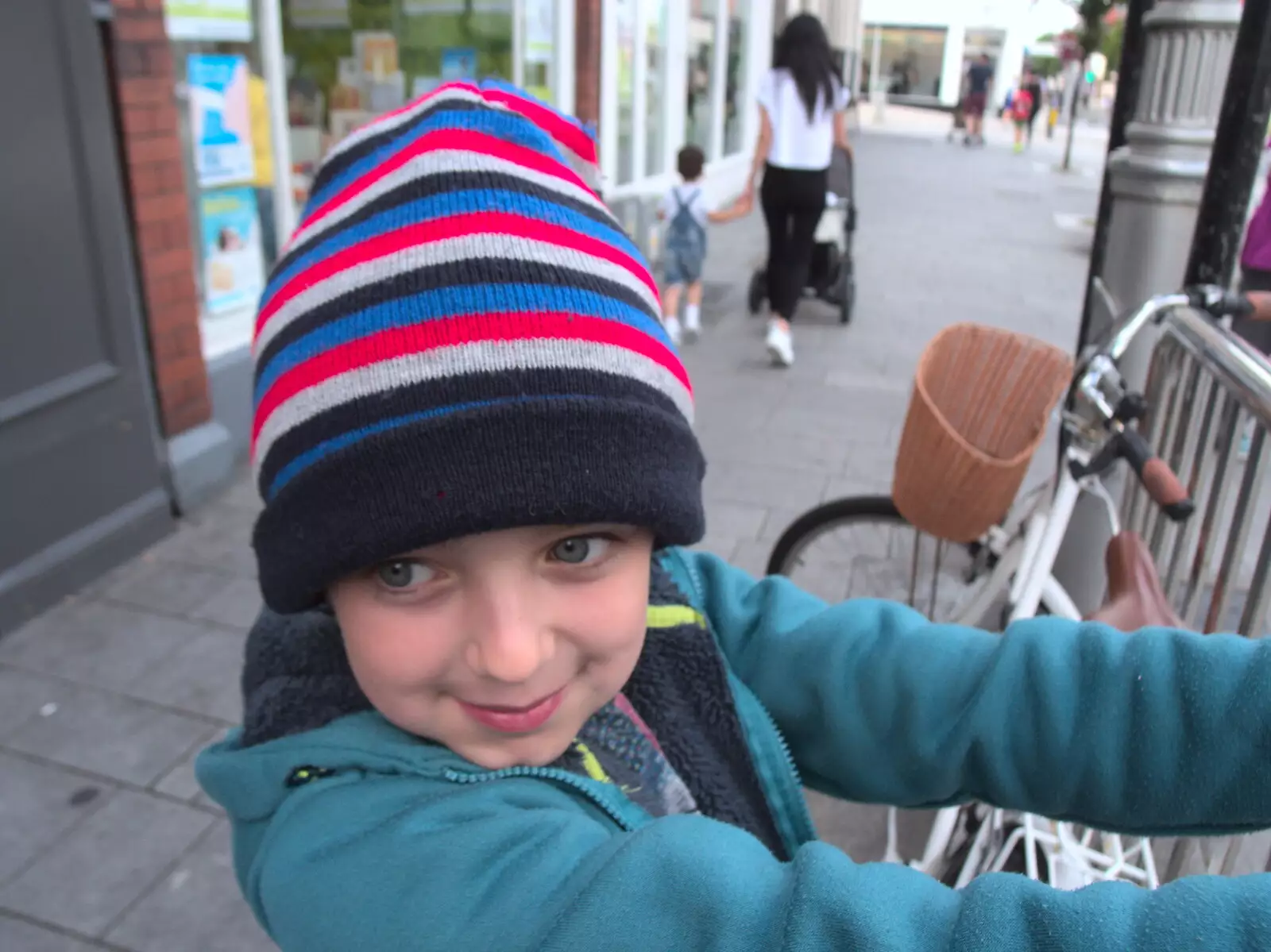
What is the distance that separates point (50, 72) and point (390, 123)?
2794mm

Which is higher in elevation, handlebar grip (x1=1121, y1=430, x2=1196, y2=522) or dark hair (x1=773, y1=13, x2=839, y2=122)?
dark hair (x1=773, y1=13, x2=839, y2=122)

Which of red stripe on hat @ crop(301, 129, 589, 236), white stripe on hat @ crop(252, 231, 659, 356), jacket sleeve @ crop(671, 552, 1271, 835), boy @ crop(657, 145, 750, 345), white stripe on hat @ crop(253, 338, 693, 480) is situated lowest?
boy @ crop(657, 145, 750, 345)

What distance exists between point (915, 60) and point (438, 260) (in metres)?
48.7

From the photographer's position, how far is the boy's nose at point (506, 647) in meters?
0.92

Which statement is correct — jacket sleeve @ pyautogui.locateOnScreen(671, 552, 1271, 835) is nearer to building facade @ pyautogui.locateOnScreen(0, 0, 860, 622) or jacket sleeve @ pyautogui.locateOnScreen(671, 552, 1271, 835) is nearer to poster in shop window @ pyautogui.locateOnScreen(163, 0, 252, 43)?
building facade @ pyautogui.locateOnScreen(0, 0, 860, 622)

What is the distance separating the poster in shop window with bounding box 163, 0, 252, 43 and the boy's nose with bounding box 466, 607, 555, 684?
12.2ft

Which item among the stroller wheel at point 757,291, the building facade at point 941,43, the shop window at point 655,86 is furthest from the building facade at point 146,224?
→ the building facade at point 941,43

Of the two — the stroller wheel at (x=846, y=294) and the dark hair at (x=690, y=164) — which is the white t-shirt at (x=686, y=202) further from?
the stroller wheel at (x=846, y=294)

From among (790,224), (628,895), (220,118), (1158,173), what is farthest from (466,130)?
(790,224)

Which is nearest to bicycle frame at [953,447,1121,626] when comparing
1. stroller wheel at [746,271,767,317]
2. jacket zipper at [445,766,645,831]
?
jacket zipper at [445,766,645,831]

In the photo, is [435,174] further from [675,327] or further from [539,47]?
[539,47]

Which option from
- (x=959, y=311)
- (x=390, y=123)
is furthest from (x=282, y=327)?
(x=959, y=311)

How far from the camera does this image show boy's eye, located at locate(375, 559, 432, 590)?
38.1 inches

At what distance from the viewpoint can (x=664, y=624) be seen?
129 centimetres
